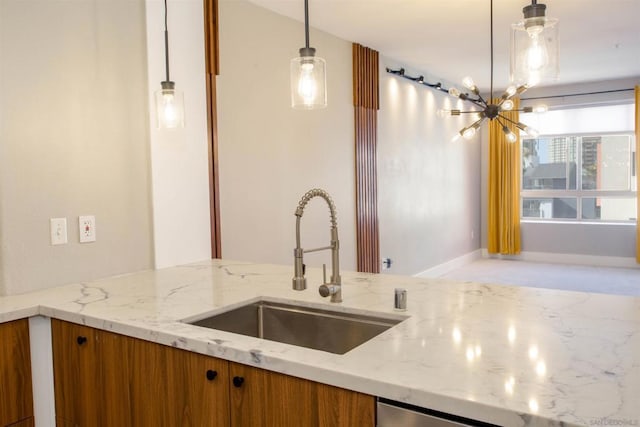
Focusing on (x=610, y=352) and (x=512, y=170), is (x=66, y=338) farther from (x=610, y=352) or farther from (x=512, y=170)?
(x=512, y=170)

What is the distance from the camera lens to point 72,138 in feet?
7.14

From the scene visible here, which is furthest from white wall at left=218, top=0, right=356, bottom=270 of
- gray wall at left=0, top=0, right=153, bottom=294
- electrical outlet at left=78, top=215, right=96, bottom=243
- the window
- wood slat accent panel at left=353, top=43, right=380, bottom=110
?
the window

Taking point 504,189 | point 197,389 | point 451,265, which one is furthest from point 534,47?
point 504,189

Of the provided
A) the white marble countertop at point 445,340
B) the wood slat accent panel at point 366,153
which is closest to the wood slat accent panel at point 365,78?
the wood slat accent panel at point 366,153

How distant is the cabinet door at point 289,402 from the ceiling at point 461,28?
300cm

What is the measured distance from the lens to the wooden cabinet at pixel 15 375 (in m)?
1.70

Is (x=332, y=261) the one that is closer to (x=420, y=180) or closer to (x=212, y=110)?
(x=212, y=110)

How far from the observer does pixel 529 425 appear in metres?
0.92

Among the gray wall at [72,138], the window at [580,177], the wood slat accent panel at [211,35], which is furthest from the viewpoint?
the window at [580,177]

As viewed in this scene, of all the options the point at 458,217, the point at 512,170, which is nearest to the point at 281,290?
the point at 458,217

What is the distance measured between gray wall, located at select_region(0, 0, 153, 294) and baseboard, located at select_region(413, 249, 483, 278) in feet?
14.0

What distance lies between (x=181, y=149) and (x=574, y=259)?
273 inches

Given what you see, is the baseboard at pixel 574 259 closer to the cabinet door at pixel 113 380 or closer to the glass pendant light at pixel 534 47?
the glass pendant light at pixel 534 47

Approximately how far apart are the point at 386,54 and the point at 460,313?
4.34m
